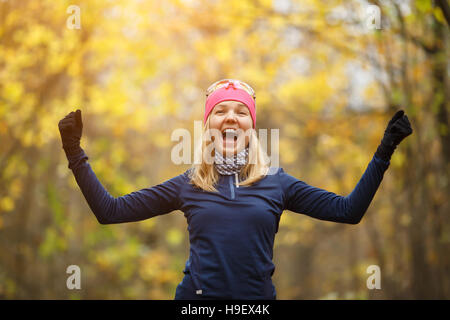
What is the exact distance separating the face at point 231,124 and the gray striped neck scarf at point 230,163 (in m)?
0.02

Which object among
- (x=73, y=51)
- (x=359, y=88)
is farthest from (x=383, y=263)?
(x=73, y=51)

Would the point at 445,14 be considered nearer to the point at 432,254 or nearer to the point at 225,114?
the point at 225,114

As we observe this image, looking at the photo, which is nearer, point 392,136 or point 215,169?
point 392,136

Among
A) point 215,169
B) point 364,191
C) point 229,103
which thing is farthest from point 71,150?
point 364,191

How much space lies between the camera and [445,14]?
286cm

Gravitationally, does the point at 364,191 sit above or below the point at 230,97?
below

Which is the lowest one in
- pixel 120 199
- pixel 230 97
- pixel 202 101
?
pixel 120 199

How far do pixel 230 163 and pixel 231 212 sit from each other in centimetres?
30

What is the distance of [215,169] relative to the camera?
2.38 meters

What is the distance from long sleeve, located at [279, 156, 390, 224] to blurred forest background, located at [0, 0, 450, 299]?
193 cm
